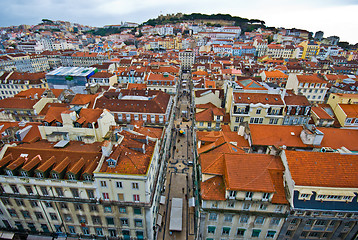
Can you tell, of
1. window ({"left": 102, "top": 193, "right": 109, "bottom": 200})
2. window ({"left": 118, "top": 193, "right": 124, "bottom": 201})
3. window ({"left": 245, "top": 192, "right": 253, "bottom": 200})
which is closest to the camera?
window ({"left": 245, "top": 192, "right": 253, "bottom": 200})

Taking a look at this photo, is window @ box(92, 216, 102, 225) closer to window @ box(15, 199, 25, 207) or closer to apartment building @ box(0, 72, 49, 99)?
window @ box(15, 199, 25, 207)

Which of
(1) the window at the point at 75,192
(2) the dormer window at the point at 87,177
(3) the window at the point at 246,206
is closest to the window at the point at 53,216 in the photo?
(1) the window at the point at 75,192

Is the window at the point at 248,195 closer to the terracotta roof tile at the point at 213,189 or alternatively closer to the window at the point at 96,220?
the terracotta roof tile at the point at 213,189

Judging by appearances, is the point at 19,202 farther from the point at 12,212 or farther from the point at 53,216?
the point at 53,216

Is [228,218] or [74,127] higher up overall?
[74,127]

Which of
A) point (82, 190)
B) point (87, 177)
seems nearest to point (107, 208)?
point (82, 190)

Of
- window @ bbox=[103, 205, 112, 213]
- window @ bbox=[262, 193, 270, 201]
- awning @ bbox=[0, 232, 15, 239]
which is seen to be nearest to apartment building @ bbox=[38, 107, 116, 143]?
window @ bbox=[103, 205, 112, 213]

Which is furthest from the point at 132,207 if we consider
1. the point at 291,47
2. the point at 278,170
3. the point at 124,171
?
the point at 291,47

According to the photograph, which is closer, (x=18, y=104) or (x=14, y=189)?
(x=14, y=189)
